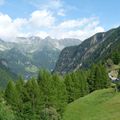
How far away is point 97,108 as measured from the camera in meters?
89.5

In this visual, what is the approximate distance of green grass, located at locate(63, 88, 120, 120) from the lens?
263 feet

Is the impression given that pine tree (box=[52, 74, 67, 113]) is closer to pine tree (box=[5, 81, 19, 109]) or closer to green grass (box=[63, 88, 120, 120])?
green grass (box=[63, 88, 120, 120])

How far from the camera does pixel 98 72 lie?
130 m

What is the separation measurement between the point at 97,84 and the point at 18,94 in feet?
161

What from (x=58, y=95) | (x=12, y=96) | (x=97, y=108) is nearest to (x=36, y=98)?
(x=12, y=96)

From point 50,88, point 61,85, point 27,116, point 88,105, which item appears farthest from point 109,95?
point 27,116

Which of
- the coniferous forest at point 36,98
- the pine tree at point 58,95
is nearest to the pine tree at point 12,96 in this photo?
the coniferous forest at point 36,98

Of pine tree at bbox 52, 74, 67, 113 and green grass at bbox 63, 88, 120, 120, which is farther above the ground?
pine tree at bbox 52, 74, 67, 113

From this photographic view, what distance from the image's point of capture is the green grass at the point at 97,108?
8012 centimetres

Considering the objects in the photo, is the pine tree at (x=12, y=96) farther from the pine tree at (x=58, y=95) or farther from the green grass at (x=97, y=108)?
the green grass at (x=97, y=108)

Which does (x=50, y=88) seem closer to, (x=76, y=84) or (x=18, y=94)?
(x=18, y=94)

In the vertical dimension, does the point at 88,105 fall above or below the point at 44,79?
below

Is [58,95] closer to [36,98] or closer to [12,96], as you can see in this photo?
[36,98]

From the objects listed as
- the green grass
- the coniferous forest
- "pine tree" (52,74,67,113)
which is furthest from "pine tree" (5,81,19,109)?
the green grass
